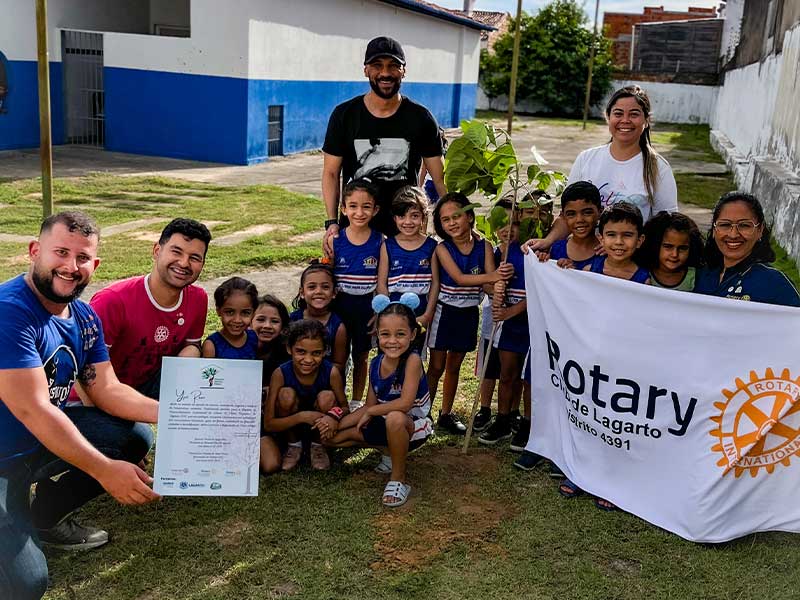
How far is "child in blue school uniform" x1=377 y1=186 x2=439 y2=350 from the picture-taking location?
14.3ft

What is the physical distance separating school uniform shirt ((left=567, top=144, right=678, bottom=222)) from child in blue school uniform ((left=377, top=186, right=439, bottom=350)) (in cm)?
82

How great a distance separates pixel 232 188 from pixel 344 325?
833 centimetres

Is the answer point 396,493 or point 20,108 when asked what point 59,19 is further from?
point 396,493

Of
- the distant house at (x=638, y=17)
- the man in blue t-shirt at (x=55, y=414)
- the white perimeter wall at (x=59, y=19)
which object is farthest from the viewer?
the distant house at (x=638, y=17)

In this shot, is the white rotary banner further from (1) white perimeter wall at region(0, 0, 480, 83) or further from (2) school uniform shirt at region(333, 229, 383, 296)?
(1) white perimeter wall at region(0, 0, 480, 83)

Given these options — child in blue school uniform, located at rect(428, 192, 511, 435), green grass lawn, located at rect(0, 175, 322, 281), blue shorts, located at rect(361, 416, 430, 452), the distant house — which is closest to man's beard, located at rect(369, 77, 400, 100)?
child in blue school uniform, located at rect(428, 192, 511, 435)

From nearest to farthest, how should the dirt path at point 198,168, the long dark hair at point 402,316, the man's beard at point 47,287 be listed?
the man's beard at point 47,287 → the long dark hair at point 402,316 → the dirt path at point 198,168

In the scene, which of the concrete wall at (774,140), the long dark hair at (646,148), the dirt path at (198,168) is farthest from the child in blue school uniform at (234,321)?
the concrete wall at (774,140)

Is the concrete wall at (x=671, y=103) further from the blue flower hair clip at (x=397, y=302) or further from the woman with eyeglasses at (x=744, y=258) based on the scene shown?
the woman with eyeglasses at (x=744, y=258)

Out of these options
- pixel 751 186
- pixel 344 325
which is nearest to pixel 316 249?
pixel 344 325

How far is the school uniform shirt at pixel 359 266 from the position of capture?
4.43 metres

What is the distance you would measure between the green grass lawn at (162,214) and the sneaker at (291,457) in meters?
3.52

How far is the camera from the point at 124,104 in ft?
50.5

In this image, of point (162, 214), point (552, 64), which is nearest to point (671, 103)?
point (552, 64)
